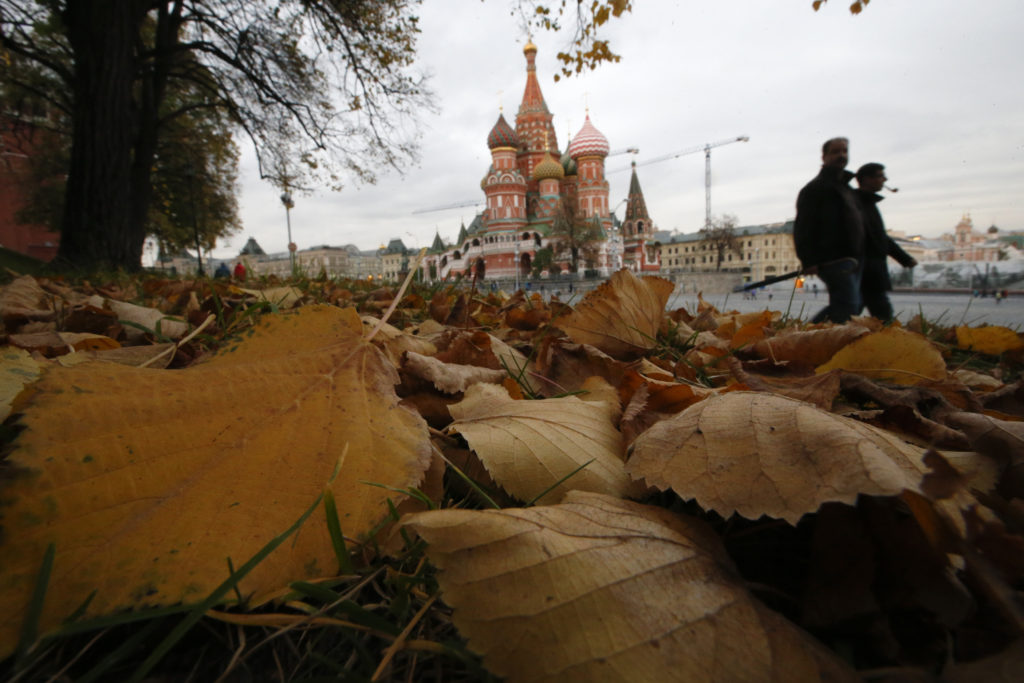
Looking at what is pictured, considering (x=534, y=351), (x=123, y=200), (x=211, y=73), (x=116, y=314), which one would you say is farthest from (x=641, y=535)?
(x=211, y=73)

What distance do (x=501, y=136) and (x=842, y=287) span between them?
39.3m

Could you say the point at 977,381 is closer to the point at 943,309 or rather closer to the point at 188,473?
the point at 188,473

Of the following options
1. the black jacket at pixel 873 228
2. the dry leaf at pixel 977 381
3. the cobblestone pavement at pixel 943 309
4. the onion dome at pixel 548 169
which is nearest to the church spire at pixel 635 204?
the onion dome at pixel 548 169

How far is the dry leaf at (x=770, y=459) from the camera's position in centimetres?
38

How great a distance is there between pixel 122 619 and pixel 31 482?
0.46 feet

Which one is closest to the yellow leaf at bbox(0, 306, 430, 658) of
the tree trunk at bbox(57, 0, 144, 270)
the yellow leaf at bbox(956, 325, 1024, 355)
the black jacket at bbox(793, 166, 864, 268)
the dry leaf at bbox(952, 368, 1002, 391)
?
the dry leaf at bbox(952, 368, 1002, 391)

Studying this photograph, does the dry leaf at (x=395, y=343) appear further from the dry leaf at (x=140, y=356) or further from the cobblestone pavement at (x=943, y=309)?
the cobblestone pavement at (x=943, y=309)

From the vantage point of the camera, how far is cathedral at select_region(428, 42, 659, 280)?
1496 inches

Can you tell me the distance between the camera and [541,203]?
4078 centimetres

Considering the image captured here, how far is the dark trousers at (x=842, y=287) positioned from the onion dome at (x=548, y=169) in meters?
38.4

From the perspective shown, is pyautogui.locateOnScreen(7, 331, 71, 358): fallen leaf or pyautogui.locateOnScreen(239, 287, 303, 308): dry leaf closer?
pyautogui.locateOnScreen(7, 331, 71, 358): fallen leaf

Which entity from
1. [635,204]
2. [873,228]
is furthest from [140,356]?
[635,204]

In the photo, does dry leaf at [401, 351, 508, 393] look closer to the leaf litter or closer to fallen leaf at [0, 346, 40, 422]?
the leaf litter

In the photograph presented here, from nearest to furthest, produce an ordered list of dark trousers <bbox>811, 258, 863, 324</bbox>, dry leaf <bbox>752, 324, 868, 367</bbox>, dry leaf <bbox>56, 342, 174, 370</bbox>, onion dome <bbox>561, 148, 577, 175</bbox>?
dry leaf <bbox>56, 342, 174, 370</bbox>, dry leaf <bbox>752, 324, 868, 367</bbox>, dark trousers <bbox>811, 258, 863, 324</bbox>, onion dome <bbox>561, 148, 577, 175</bbox>
